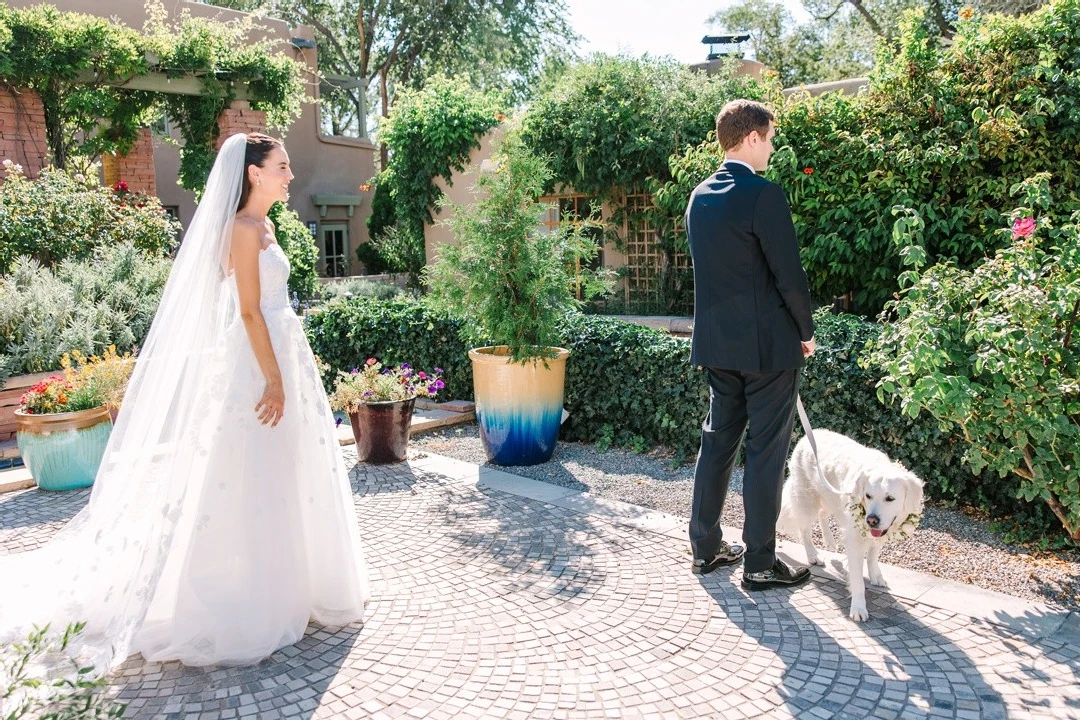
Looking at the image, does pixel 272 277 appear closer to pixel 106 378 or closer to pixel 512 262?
pixel 512 262

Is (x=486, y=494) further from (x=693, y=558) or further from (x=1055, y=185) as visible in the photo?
(x=1055, y=185)

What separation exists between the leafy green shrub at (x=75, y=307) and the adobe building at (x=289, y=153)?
10.6 ft

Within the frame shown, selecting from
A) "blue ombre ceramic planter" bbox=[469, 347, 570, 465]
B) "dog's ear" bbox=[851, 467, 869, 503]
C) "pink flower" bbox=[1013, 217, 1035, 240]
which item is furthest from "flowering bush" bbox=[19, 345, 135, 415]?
"pink flower" bbox=[1013, 217, 1035, 240]

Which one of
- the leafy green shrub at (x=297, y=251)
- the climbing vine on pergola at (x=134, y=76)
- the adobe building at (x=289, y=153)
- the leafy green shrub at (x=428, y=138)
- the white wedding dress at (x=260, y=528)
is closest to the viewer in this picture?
the white wedding dress at (x=260, y=528)

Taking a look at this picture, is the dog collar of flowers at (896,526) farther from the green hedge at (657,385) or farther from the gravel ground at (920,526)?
the green hedge at (657,385)

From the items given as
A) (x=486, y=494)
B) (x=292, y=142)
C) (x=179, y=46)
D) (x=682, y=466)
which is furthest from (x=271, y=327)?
(x=292, y=142)

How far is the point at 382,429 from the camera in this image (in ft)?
19.1

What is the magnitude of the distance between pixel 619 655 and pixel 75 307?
20.3 feet

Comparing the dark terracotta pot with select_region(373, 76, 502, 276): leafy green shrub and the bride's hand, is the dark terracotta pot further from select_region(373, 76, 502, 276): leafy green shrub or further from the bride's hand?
select_region(373, 76, 502, 276): leafy green shrub

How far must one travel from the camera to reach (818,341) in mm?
5109

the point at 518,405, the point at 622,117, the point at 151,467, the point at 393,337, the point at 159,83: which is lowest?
the point at 518,405

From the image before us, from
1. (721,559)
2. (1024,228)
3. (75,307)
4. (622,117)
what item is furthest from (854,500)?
(622,117)

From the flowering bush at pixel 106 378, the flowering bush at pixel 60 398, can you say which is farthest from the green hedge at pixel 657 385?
the flowering bush at pixel 60 398

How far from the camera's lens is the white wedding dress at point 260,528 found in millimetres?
3135
